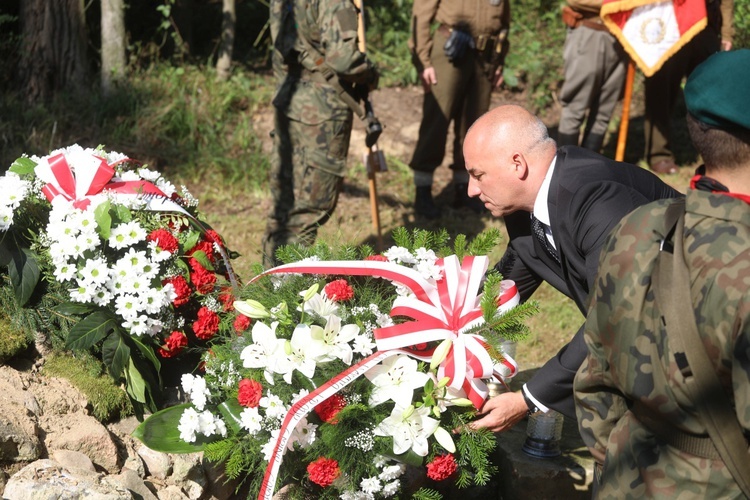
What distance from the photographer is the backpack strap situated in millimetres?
1825

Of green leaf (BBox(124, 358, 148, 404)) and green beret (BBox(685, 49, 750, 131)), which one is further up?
green beret (BBox(685, 49, 750, 131))

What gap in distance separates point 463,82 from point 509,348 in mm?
3683

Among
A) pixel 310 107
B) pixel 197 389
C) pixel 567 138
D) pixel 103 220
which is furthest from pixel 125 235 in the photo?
pixel 567 138

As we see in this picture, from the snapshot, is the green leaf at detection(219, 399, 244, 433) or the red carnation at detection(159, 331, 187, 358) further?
the red carnation at detection(159, 331, 187, 358)

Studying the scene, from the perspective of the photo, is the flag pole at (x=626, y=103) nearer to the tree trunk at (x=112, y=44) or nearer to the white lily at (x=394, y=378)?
the tree trunk at (x=112, y=44)

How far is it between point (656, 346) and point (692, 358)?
0.10m

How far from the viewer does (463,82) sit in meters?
6.79

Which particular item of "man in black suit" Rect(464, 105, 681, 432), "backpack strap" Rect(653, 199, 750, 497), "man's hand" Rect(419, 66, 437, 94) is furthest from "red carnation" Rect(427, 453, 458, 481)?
"man's hand" Rect(419, 66, 437, 94)

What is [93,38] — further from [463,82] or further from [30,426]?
[30,426]

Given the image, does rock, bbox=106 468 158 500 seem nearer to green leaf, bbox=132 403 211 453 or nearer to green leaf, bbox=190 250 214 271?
green leaf, bbox=132 403 211 453

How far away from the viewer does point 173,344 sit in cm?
326

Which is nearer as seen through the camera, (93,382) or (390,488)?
(390,488)

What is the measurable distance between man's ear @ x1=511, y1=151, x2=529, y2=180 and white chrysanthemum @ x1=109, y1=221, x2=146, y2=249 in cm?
136

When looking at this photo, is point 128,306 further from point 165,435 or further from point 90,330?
point 165,435
